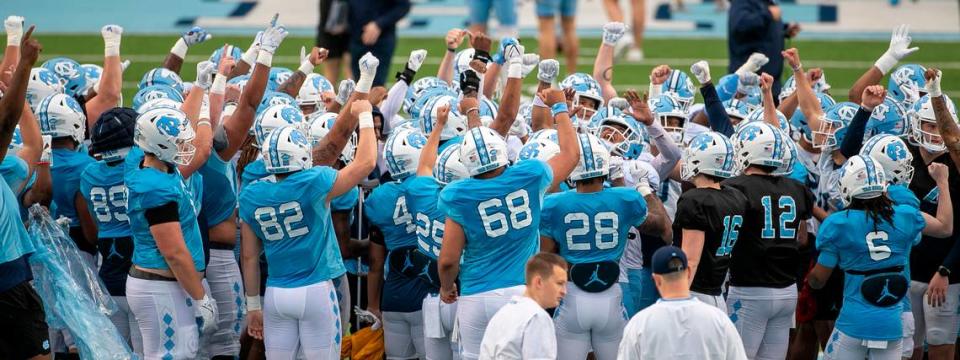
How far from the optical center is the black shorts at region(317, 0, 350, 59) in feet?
53.9

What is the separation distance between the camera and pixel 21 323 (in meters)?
7.12

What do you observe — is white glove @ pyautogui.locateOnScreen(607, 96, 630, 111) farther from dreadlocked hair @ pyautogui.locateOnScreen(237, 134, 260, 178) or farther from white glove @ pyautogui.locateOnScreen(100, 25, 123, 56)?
white glove @ pyautogui.locateOnScreen(100, 25, 123, 56)

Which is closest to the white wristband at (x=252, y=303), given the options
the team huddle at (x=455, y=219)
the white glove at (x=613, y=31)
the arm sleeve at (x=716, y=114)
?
the team huddle at (x=455, y=219)

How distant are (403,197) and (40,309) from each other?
2210 mm

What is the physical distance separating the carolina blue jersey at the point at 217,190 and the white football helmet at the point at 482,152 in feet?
6.03

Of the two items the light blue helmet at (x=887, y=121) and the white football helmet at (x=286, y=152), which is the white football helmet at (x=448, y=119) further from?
the light blue helmet at (x=887, y=121)

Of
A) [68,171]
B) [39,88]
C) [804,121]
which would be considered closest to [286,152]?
[68,171]

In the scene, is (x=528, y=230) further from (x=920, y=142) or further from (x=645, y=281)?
(x=920, y=142)

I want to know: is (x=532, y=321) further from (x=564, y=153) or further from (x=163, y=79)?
(x=163, y=79)

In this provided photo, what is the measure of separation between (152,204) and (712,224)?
10.3ft

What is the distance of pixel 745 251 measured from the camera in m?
7.95

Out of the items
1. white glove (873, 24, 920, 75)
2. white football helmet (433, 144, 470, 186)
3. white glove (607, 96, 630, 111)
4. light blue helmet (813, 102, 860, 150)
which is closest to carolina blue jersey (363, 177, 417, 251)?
white football helmet (433, 144, 470, 186)

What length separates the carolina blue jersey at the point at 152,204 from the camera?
730cm

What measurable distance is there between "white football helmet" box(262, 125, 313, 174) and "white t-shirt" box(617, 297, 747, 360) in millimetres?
2396
